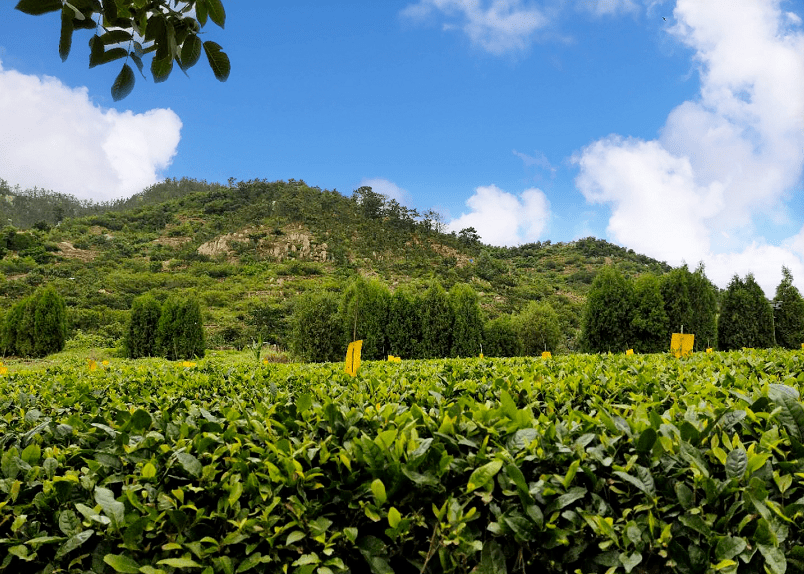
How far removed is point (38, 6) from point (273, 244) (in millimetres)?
49755

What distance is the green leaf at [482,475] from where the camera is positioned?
1148 mm

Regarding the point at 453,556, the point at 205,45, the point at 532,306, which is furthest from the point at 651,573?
the point at 532,306

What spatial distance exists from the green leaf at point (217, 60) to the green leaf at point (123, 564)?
62.8 inches

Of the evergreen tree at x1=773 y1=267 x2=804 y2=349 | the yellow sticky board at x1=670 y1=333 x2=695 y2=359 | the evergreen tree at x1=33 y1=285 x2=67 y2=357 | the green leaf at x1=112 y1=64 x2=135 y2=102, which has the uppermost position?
the evergreen tree at x1=773 y1=267 x2=804 y2=349

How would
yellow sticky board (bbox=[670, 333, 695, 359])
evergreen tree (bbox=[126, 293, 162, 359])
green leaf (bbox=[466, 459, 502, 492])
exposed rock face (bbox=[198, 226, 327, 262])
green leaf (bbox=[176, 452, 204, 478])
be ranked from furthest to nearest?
exposed rock face (bbox=[198, 226, 327, 262]) → evergreen tree (bbox=[126, 293, 162, 359]) → yellow sticky board (bbox=[670, 333, 695, 359]) → green leaf (bbox=[176, 452, 204, 478]) → green leaf (bbox=[466, 459, 502, 492])

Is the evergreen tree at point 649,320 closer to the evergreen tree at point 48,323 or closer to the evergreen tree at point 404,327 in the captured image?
the evergreen tree at point 404,327

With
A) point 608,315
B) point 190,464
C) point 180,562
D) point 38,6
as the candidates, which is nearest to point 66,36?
point 38,6

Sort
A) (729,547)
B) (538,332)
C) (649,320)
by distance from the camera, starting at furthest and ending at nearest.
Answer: (538,332)
(649,320)
(729,547)

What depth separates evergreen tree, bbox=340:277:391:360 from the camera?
16391mm

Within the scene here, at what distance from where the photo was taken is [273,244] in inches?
1943

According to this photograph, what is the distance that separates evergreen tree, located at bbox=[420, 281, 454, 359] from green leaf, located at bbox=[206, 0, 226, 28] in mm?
15123

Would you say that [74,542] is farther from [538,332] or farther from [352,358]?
[538,332]

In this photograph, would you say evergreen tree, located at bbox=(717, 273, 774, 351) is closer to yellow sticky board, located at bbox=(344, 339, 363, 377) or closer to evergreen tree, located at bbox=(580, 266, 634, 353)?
evergreen tree, located at bbox=(580, 266, 634, 353)

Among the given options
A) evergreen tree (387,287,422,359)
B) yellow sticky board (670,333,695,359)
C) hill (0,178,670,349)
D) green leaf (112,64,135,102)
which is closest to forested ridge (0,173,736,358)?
hill (0,178,670,349)
